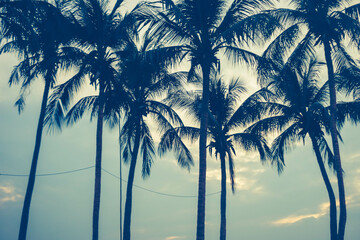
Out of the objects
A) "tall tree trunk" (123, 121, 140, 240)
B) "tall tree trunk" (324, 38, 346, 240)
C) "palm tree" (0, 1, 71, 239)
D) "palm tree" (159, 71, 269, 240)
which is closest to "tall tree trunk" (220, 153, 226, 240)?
"palm tree" (159, 71, 269, 240)

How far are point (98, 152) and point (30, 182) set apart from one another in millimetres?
3178

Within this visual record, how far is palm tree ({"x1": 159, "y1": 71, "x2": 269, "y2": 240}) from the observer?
2445 cm

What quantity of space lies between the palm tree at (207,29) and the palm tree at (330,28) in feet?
10.6

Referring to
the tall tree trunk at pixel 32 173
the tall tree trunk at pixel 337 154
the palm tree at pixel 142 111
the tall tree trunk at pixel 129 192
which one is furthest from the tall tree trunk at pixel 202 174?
the tall tree trunk at pixel 32 173

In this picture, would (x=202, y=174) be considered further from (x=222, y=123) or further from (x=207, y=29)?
(x=222, y=123)

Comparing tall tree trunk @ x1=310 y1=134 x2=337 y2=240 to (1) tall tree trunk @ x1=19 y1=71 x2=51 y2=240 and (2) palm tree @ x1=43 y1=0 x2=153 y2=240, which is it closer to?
(2) palm tree @ x1=43 y1=0 x2=153 y2=240

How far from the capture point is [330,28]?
60.5 feet

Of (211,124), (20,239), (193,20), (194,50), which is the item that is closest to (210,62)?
(194,50)

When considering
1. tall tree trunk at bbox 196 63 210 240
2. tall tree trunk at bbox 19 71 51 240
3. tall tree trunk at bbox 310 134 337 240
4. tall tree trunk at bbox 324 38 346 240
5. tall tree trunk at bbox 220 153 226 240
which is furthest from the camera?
tall tree trunk at bbox 220 153 226 240

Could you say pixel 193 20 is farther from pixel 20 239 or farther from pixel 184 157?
pixel 20 239

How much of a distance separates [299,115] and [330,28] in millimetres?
6364

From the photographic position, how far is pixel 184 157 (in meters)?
24.5

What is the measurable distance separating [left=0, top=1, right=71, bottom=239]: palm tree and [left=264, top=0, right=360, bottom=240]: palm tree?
9954 millimetres

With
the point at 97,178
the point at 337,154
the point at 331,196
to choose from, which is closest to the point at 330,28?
the point at 337,154
